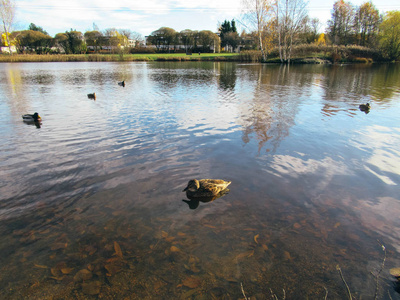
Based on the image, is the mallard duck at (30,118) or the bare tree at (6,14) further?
the bare tree at (6,14)

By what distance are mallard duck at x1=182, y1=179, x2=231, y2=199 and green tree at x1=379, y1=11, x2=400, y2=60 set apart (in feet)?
267

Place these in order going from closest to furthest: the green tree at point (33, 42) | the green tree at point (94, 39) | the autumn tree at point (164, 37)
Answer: the green tree at point (33, 42)
the green tree at point (94, 39)
the autumn tree at point (164, 37)

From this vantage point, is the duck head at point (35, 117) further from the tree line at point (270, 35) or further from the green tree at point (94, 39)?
the green tree at point (94, 39)

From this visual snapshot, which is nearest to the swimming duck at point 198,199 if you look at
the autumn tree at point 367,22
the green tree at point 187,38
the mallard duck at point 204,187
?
the mallard duck at point 204,187

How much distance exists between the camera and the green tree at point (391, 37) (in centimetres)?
6222

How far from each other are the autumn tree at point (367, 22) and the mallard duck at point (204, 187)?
277 feet

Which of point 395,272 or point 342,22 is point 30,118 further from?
point 342,22

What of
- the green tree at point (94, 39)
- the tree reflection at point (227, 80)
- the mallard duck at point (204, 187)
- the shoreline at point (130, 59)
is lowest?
the mallard duck at point (204, 187)

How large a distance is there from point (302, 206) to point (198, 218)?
2104 millimetres

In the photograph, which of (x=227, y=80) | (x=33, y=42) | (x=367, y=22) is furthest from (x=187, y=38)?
(x=227, y=80)

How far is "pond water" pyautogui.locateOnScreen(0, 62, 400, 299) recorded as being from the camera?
3232 mm

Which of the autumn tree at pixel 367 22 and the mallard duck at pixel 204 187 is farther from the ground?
the autumn tree at pixel 367 22

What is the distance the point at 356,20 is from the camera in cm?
7144

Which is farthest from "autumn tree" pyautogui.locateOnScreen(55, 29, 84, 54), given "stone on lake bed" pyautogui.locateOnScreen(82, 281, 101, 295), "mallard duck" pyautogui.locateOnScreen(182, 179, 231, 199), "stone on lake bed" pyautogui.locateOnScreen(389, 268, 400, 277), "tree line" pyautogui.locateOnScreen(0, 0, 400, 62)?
"stone on lake bed" pyautogui.locateOnScreen(389, 268, 400, 277)
